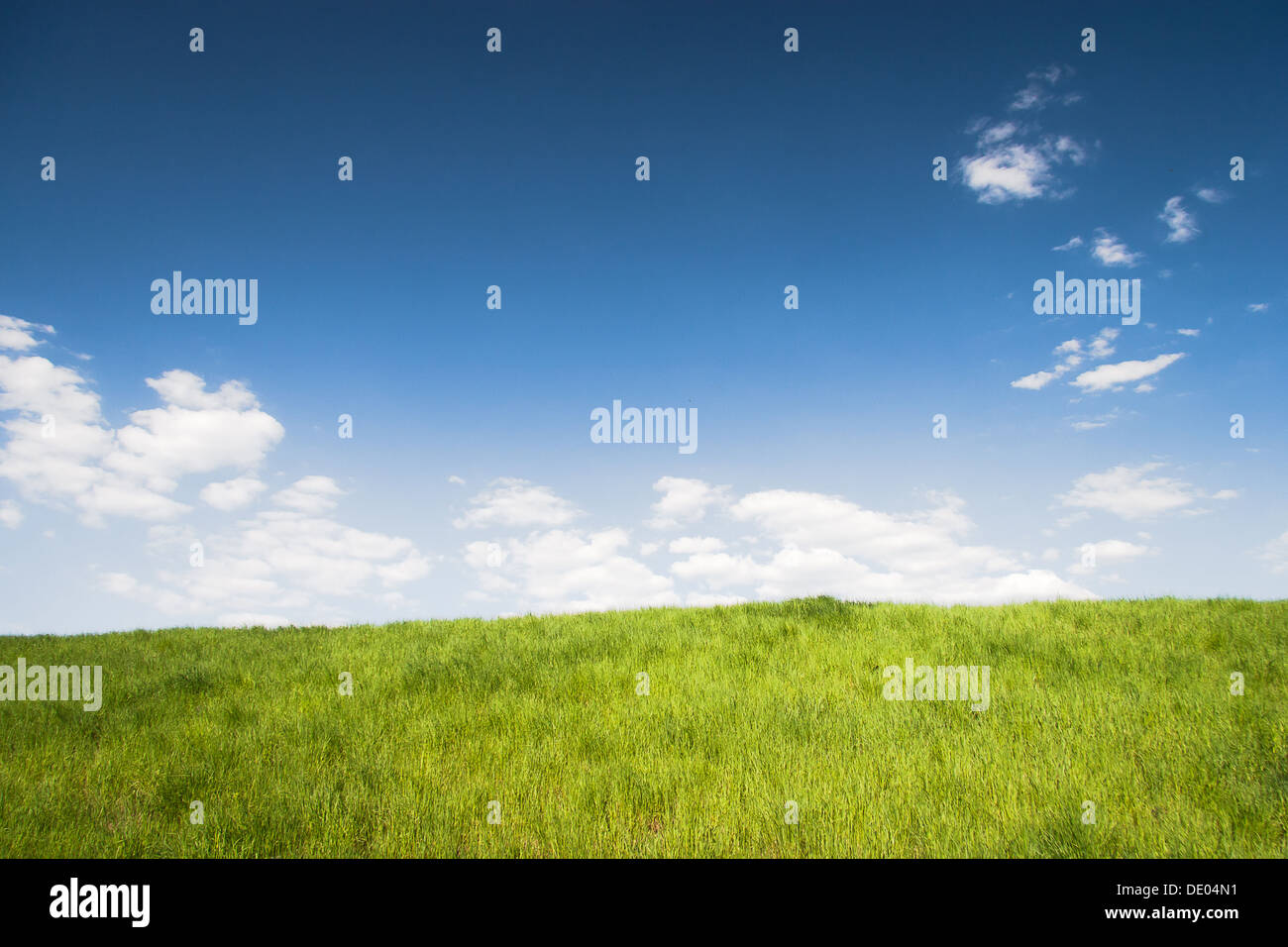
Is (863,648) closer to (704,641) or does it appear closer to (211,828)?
(704,641)

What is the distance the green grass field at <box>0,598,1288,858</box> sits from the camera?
4.93 m

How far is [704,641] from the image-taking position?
10000 millimetres

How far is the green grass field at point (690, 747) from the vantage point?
194 inches

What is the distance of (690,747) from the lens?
6523 mm

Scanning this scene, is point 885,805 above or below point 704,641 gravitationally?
below
